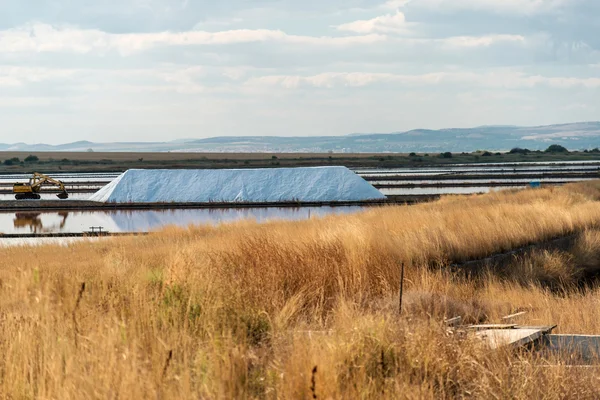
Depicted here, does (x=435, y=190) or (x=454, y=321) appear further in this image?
(x=435, y=190)

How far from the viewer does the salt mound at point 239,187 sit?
42.9 metres

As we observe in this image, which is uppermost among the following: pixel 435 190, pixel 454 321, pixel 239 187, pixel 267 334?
pixel 267 334

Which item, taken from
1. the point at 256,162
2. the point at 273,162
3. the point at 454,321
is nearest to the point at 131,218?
the point at 454,321

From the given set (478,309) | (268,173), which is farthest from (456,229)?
(268,173)

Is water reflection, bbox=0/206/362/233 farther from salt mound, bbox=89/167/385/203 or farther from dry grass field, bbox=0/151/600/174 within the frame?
dry grass field, bbox=0/151/600/174

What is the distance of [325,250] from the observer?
10.6 m

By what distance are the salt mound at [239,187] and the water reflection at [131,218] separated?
4.52 m

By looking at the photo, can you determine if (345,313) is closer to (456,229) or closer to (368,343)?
(368,343)

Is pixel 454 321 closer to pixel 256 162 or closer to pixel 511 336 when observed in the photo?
pixel 511 336

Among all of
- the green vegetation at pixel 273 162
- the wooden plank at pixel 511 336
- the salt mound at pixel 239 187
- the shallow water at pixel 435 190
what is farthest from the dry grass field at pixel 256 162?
the wooden plank at pixel 511 336

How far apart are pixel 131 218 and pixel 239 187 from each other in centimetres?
1219

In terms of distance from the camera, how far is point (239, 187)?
150 ft

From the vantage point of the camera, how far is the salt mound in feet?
141

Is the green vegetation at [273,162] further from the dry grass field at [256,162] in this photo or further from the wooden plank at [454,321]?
the wooden plank at [454,321]
